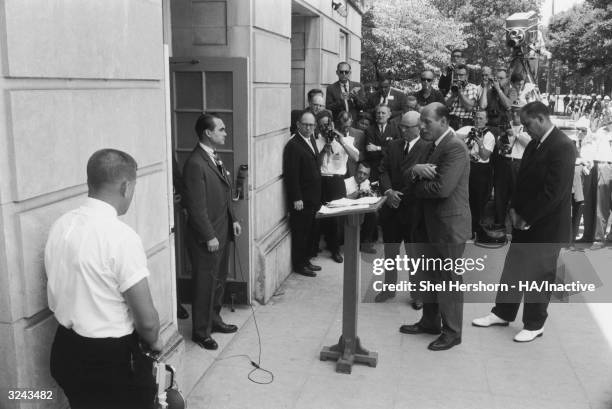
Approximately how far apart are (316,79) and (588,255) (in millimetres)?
4845

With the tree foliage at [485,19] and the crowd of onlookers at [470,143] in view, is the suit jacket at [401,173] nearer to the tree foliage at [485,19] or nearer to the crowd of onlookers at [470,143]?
the crowd of onlookers at [470,143]

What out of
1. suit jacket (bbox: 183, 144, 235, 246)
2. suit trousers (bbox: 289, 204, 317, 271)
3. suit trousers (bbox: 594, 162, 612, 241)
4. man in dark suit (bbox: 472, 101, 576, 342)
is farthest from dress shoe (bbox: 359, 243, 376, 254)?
suit jacket (bbox: 183, 144, 235, 246)

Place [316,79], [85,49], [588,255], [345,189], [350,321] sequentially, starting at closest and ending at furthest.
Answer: [85,49] → [350,321] → [345,189] → [588,255] → [316,79]

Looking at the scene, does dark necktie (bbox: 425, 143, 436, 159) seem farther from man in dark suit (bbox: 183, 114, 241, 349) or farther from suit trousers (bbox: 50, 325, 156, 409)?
suit trousers (bbox: 50, 325, 156, 409)

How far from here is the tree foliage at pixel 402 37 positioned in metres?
27.4

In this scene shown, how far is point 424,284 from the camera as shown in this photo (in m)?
6.15

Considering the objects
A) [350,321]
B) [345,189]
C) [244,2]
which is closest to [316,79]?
[345,189]

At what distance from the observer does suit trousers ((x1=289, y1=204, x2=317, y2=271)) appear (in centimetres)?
782

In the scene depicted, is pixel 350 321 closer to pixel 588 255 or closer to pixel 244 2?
pixel 244 2

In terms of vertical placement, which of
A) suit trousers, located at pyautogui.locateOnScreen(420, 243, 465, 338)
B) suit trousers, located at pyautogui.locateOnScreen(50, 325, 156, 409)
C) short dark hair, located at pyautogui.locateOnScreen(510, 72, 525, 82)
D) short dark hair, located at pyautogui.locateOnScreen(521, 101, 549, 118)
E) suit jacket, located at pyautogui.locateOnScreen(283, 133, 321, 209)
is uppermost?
short dark hair, located at pyautogui.locateOnScreen(510, 72, 525, 82)

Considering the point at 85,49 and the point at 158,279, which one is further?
the point at 158,279

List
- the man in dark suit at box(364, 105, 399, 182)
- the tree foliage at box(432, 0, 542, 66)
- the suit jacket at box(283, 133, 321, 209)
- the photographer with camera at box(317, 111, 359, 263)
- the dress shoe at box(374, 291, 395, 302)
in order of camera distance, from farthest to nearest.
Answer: the tree foliage at box(432, 0, 542, 66) → the man in dark suit at box(364, 105, 399, 182) → the photographer with camera at box(317, 111, 359, 263) → the suit jacket at box(283, 133, 321, 209) → the dress shoe at box(374, 291, 395, 302)

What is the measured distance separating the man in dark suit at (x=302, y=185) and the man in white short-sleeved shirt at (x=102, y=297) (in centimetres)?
461

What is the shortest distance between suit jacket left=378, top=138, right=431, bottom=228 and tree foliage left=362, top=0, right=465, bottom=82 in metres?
21.4
